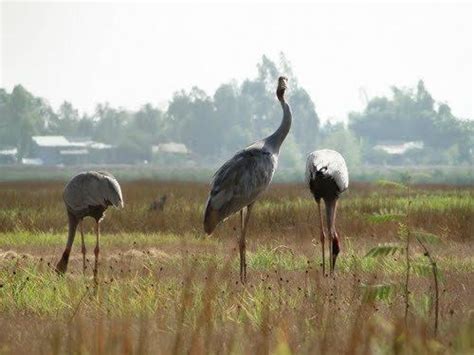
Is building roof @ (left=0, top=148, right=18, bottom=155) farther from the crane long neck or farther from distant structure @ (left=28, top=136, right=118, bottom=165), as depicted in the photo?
the crane long neck

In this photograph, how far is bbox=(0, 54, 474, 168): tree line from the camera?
9556 centimetres

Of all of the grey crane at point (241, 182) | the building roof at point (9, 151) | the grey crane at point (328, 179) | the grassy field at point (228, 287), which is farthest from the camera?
the building roof at point (9, 151)

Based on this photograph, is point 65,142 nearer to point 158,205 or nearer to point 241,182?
point 158,205

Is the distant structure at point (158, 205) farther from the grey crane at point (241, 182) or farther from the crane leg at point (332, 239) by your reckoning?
the grey crane at point (241, 182)

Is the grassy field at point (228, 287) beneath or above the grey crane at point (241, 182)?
beneath

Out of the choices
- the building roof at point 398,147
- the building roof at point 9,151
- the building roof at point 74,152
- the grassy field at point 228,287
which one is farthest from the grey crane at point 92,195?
the building roof at point 398,147

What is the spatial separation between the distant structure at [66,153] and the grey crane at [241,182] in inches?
3392

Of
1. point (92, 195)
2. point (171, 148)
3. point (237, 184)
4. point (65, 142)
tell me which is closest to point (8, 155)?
point (65, 142)

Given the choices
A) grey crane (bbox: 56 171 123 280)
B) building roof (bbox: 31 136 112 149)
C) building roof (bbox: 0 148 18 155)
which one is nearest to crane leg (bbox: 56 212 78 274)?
grey crane (bbox: 56 171 123 280)

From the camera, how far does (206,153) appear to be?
99.7m

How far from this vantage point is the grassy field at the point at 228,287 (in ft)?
12.9

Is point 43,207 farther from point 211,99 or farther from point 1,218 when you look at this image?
point 211,99

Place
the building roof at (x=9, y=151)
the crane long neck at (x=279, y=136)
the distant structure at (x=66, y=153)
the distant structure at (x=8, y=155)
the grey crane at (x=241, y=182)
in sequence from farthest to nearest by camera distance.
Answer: the distant structure at (x=66, y=153) < the building roof at (x=9, y=151) < the distant structure at (x=8, y=155) < the crane long neck at (x=279, y=136) < the grey crane at (x=241, y=182)

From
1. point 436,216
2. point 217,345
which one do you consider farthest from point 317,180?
point 436,216
